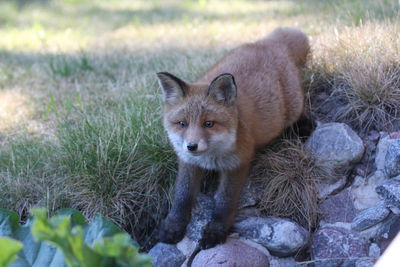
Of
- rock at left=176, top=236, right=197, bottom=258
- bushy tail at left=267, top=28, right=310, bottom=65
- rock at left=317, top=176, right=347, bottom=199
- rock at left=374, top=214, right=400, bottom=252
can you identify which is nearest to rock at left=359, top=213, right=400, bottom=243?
rock at left=374, top=214, right=400, bottom=252

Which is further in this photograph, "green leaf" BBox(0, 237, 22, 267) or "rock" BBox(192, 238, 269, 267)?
"rock" BBox(192, 238, 269, 267)

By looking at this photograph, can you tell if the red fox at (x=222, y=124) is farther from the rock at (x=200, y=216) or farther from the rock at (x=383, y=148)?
the rock at (x=383, y=148)

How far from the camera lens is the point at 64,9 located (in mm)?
10477

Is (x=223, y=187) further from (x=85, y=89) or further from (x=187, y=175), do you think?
(x=85, y=89)

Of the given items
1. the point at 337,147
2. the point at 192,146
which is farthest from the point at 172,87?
the point at 337,147

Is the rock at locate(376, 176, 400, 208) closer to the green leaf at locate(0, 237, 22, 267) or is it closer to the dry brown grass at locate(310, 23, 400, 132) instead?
the dry brown grass at locate(310, 23, 400, 132)

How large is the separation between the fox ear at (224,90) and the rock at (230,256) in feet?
3.35

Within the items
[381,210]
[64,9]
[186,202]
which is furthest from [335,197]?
[64,9]

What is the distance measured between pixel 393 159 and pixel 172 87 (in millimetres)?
1688

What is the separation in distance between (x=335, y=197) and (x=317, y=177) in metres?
0.21

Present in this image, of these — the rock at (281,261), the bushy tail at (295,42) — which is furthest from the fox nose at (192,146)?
the bushy tail at (295,42)

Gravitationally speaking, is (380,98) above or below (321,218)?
above

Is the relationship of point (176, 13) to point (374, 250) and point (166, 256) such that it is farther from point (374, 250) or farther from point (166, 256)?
point (374, 250)

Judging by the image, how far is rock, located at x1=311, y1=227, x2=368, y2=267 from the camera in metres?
3.30
